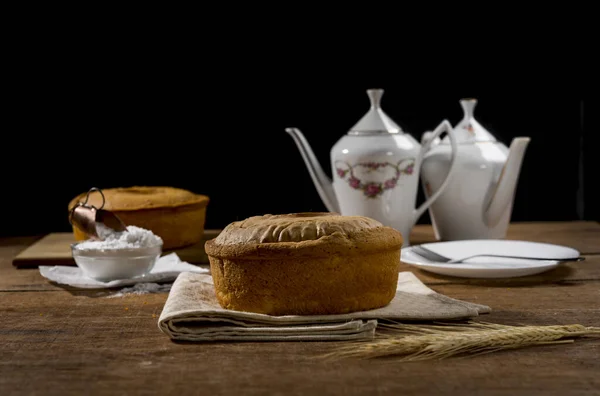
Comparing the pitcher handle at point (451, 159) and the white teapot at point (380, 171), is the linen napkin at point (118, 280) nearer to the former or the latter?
the white teapot at point (380, 171)

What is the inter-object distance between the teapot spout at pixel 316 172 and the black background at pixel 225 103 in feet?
2.28

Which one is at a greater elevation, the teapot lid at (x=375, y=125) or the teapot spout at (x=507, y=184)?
the teapot lid at (x=375, y=125)

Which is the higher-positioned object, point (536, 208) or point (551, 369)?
point (551, 369)

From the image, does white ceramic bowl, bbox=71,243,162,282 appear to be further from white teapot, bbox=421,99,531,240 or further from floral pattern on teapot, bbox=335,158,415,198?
white teapot, bbox=421,99,531,240

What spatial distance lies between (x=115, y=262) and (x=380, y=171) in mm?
629

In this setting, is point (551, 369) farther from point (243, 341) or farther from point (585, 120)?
point (585, 120)

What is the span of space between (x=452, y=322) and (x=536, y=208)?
171 cm

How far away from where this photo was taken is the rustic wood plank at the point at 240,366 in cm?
87

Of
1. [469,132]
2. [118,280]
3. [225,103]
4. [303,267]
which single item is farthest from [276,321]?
[225,103]

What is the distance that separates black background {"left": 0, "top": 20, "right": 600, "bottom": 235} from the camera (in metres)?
2.58

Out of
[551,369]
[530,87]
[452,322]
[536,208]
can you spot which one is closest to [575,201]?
[536,208]

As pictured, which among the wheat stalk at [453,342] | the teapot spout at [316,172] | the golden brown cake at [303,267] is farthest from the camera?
the teapot spout at [316,172]

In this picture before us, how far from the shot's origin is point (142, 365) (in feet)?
3.15

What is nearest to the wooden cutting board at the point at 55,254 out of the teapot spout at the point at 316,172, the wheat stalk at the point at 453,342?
the teapot spout at the point at 316,172
